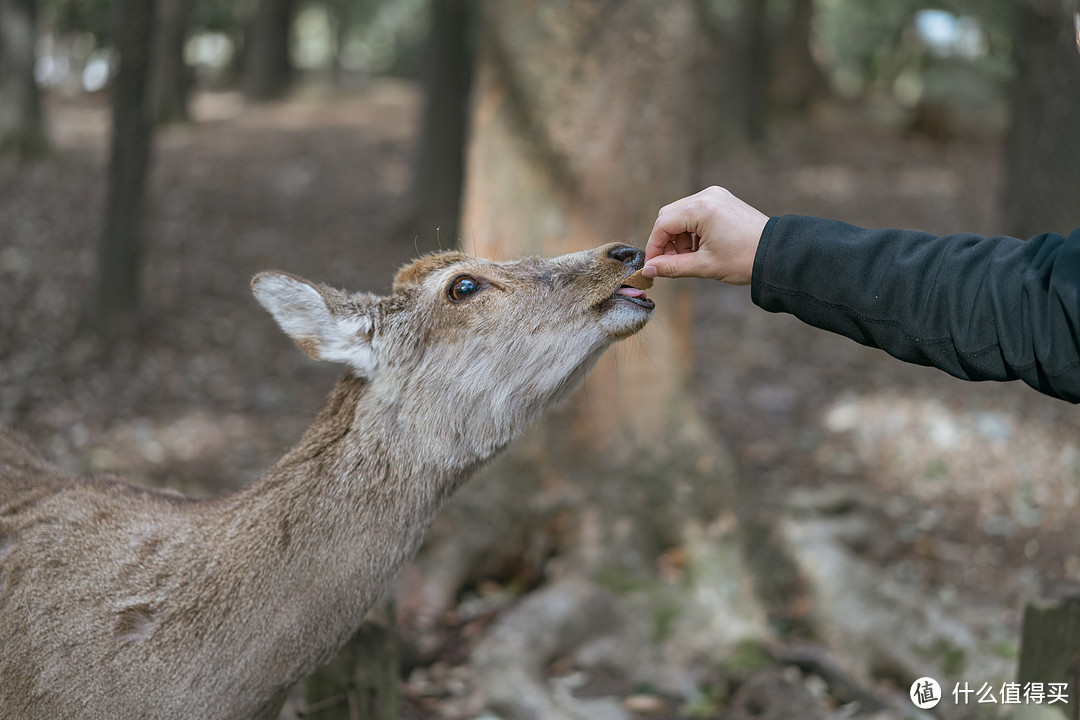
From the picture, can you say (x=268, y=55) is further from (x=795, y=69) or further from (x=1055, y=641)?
(x=1055, y=641)

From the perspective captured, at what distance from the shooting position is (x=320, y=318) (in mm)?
3084

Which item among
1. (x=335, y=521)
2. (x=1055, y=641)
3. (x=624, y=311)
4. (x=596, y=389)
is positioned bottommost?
(x=1055, y=641)

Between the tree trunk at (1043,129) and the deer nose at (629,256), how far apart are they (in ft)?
23.8

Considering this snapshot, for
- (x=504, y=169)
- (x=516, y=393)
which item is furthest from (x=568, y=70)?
(x=516, y=393)

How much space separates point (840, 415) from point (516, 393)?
5651mm

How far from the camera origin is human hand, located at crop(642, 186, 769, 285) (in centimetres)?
265

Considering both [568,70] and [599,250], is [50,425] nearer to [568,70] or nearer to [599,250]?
[568,70]

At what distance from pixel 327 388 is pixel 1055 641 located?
20.4 feet

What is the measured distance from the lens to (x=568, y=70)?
5.36 m

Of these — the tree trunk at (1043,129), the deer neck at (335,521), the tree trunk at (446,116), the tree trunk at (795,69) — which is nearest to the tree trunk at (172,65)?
the tree trunk at (446,116)

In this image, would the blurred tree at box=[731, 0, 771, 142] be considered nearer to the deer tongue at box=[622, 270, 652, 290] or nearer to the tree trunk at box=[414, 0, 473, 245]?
the tree trunk at box=[414, 0, 473, 245]

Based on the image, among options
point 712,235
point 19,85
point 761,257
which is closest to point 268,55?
point 19,85

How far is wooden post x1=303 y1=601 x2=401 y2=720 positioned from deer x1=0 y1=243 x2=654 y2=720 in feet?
1.34

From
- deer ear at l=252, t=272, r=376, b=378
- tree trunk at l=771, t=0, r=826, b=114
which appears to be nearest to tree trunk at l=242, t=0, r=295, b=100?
tree trunk at l=771, t=0, r=826, b=114
